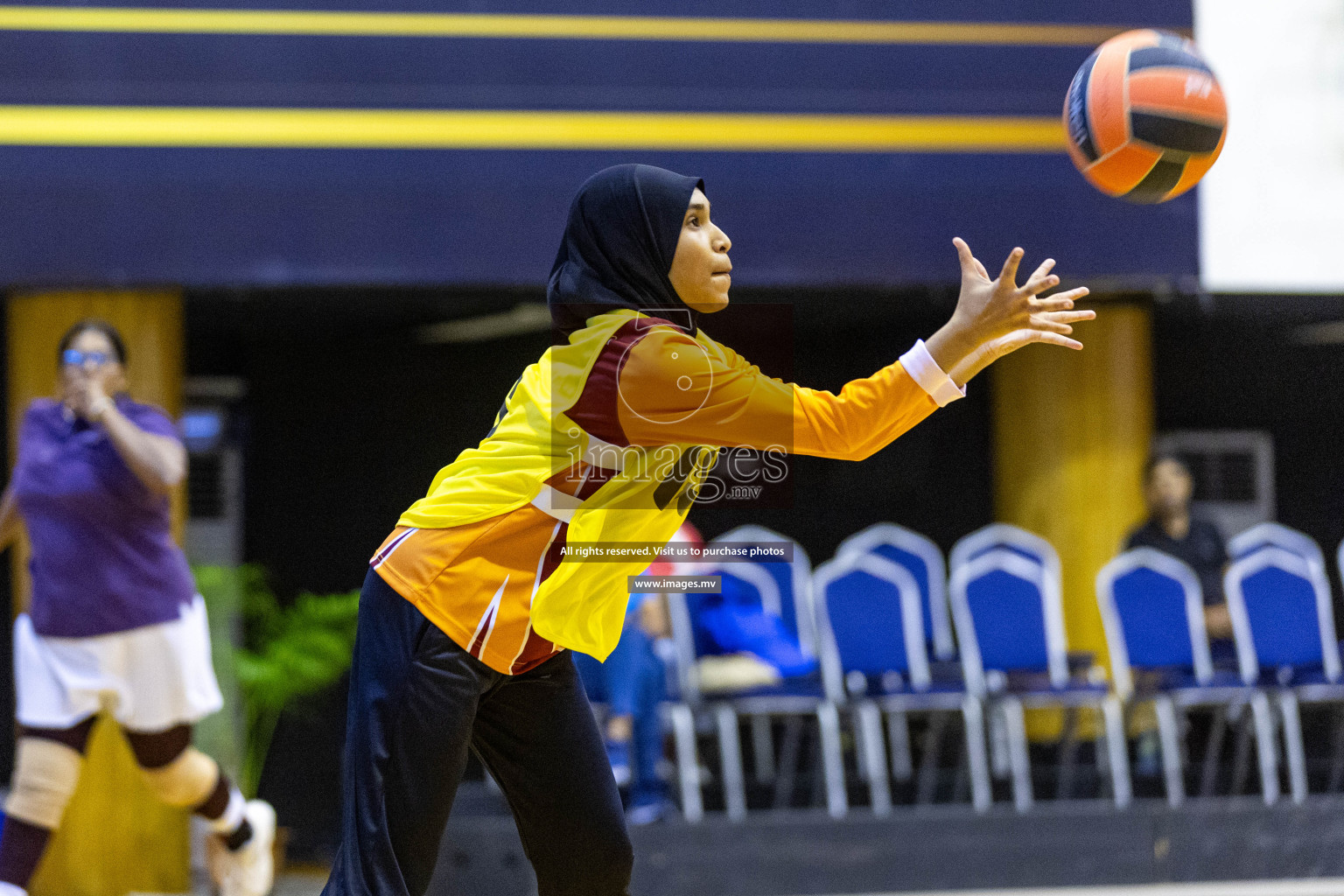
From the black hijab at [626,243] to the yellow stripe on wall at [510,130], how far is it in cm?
339

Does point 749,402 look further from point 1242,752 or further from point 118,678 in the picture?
point 1242,752

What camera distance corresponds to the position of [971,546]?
652 cm

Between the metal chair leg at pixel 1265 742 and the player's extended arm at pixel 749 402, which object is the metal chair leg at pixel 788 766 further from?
the player's extended arm at pixel 749 402

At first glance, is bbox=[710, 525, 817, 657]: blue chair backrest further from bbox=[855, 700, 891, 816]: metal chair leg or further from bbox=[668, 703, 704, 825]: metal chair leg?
bbox=[668, 703, 704, 825]: metal chair leg

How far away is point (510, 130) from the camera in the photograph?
5812 mm

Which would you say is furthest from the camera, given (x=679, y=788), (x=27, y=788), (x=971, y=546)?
(x=971, y=546)

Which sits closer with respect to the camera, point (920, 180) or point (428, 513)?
point (428, 513)

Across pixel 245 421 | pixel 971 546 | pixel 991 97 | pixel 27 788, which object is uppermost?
pixel 991 97

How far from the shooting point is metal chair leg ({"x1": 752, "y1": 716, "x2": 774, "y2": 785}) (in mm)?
6449

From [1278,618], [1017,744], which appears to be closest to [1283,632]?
[1278,618]

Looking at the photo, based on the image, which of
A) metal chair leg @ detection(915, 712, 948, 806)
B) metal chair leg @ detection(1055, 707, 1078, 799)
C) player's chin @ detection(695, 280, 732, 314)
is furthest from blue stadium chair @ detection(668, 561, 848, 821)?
player's chin @ detection(695, 280, 732, 314)

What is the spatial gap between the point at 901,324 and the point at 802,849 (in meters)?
4.45

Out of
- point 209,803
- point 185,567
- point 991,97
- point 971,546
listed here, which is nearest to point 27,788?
point 209,803

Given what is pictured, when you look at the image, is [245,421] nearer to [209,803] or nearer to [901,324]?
[901,324]
